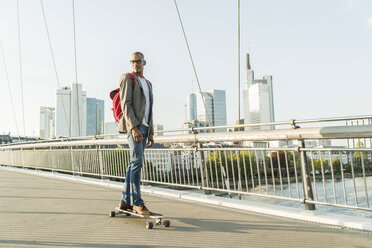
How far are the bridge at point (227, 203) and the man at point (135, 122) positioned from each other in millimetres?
237

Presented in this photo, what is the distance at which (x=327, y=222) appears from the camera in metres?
3.07

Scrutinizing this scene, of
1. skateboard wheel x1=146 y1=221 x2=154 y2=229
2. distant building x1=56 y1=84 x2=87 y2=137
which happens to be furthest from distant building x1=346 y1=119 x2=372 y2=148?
distant building x1=56 y1=84 x2=87 y2=137

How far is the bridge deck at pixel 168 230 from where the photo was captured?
253cm

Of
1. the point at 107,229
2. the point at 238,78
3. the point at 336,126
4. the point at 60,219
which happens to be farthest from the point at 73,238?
the point at 238,78

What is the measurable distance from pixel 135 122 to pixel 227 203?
5.75ft

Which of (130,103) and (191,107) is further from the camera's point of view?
(191,107)

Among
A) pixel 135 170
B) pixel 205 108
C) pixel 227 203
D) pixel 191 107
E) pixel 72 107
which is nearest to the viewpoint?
pixel 135 170

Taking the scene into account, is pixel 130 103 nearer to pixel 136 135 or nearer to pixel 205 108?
pixel 136 135

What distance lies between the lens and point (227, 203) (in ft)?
13.4

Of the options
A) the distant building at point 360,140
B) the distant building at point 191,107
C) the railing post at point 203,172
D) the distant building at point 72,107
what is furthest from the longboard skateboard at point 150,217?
the distant building at point 191,107

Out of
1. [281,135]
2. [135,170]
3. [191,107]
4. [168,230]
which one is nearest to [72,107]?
[135,170]

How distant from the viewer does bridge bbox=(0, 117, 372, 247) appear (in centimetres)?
266

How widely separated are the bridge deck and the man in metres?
0.23

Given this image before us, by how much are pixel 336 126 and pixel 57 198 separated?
4.27m
